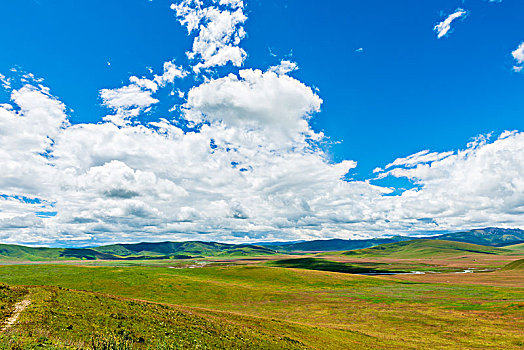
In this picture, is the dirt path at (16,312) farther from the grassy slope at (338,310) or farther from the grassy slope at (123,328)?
the grassy slope at (338,310)

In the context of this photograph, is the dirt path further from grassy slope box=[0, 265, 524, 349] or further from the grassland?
grassy slope box=[0, 265, 524, 349]

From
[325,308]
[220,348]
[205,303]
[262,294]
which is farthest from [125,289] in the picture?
[220,348]

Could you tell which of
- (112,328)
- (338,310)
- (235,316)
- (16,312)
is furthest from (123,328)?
(338,310)

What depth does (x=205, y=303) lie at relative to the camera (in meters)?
68.7

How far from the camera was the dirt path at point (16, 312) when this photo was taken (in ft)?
71.2

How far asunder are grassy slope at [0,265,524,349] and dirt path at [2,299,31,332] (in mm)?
5069

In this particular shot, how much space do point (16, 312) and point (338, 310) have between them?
2388 inches

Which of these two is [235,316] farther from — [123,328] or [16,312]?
[16,312]

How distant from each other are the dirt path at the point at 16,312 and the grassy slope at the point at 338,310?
507cm

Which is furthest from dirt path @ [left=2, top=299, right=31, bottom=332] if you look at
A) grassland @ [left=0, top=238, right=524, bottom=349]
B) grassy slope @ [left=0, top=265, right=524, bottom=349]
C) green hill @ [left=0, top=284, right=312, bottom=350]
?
grassy slope @ [left=0, top=265, right=524, bottom=349]

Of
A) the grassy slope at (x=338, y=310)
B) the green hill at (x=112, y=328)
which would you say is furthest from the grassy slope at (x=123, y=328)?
the grassy slope at (x=338, y=310)

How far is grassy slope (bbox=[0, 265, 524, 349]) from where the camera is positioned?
3944cm

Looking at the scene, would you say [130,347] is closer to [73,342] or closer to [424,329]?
[73,342]

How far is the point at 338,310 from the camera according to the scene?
211 ft
